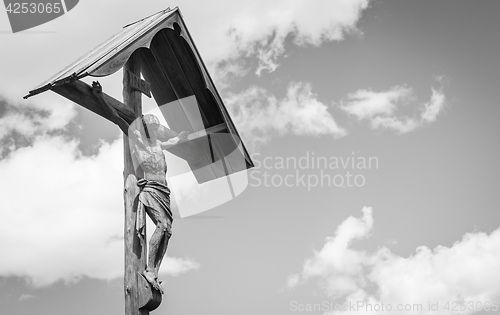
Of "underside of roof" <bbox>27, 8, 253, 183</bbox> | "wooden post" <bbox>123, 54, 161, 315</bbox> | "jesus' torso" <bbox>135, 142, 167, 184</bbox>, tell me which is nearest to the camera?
"wooden post" <bbox>123, 54, 161, 315</bbox>

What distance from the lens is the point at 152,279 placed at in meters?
5.21

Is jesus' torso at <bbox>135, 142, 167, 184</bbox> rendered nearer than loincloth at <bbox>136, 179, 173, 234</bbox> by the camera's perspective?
No

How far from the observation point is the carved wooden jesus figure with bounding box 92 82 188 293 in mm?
5328

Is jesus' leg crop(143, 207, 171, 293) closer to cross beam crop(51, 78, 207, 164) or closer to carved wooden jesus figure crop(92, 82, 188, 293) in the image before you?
carved wooden jesus figure crop(92, 82, 188, 293)

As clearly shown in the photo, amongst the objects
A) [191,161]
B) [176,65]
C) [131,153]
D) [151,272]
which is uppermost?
[176,65]

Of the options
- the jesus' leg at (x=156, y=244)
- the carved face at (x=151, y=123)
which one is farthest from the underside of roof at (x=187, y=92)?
the jesus' leg at (x=156, y=244)

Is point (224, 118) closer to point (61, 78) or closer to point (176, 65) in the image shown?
point (176, 65)

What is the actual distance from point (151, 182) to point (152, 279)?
0.87 m

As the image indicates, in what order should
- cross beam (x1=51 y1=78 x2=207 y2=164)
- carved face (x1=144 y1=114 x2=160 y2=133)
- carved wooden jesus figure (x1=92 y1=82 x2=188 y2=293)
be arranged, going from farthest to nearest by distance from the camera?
carved face (x1=144 y1=114 x2=160 y2=133) < carved wooden jesus figure (x1=92 y1=82 x2=188 y2=293) < cross beam (x1=51 y1=78 x2=207 y2=164)

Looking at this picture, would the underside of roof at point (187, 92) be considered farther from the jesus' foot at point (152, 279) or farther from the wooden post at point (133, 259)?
the jesus' foot at point (152, 279)

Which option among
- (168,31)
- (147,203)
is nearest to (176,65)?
(168,31)

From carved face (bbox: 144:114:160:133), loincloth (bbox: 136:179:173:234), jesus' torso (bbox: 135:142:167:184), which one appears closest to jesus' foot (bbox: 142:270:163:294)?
loincloth (bbox: 136:179:173:234)

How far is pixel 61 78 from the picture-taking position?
490cm

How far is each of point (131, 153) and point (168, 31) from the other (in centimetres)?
145
